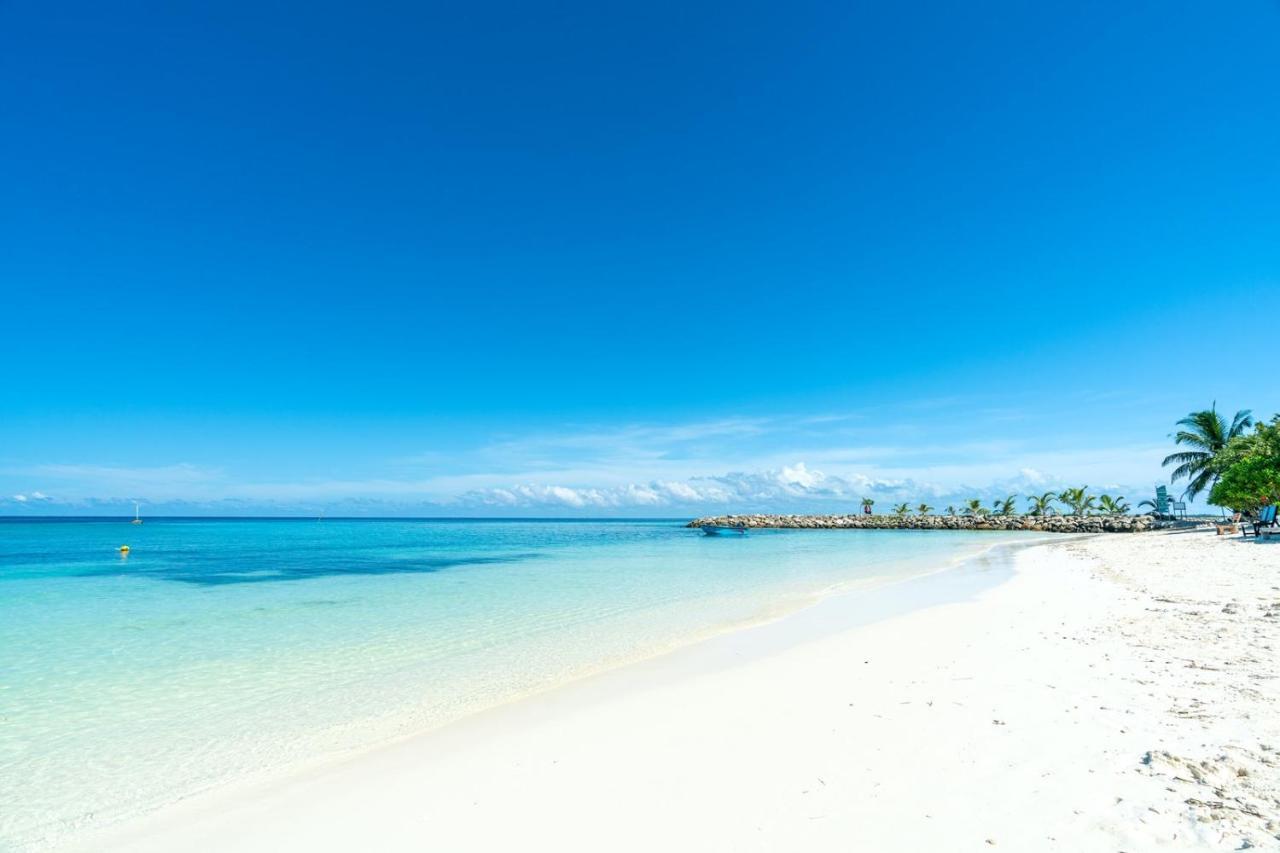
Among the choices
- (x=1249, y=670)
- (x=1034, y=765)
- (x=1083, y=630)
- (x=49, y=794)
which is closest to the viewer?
(x=1034, y=765)

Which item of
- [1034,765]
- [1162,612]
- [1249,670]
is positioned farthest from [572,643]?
[1162,612]

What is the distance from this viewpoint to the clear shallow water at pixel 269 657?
251 inches

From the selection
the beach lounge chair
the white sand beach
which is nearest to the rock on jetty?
the beach lounge chair

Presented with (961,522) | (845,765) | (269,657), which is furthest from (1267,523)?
(961,522)

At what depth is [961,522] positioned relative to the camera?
8281cm

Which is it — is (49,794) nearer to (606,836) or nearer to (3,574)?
(606,836)

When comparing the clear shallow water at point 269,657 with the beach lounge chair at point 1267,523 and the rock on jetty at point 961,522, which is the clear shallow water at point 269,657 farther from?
the rock on jetty at point 961,522

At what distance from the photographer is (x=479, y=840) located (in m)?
4.33

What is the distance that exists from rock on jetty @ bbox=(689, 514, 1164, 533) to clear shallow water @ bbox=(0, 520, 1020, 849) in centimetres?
5577

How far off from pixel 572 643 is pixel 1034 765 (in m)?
8.54

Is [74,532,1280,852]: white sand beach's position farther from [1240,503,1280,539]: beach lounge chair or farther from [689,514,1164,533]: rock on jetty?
[689,514,1164,533]: rock on jetty

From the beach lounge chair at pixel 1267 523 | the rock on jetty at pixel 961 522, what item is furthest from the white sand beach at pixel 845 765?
the rock on jetty at pixel 961 522

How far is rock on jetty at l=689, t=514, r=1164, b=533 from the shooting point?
213 feet

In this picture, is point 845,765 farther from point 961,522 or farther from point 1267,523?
point 961,522
